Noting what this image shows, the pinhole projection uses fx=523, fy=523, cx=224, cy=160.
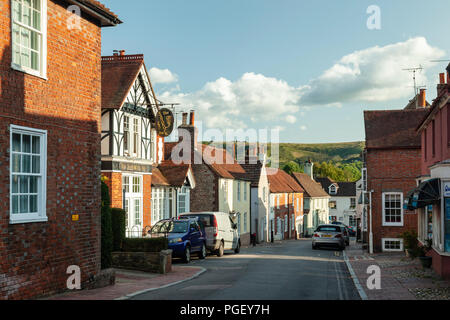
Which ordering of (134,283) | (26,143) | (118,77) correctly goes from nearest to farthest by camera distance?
1. (26,143)
2. (134,283)
3. (118,77)

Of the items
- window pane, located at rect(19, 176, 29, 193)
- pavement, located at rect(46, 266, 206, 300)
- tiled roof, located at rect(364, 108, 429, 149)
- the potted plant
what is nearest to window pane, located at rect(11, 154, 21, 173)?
window pane, located at rect(19, 176, 29, 193)

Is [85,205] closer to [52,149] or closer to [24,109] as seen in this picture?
[52,149]

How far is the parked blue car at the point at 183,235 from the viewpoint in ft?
70.9

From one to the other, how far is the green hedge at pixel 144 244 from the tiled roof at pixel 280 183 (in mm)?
35786

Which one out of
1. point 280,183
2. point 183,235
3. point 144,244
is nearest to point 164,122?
point 183,235

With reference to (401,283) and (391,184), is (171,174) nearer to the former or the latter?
(391,184)

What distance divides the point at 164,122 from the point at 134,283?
14.6 m

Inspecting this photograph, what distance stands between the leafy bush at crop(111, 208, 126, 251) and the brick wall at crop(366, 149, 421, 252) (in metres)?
15.7

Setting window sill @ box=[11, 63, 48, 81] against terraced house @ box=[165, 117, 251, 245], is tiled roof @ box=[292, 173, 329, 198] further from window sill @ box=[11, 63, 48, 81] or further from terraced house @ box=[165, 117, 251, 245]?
window sill @ box=[11, 63, 48, 81]

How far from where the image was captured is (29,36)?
1173 centimetres

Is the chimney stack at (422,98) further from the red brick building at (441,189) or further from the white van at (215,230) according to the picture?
the red brick building at (441,189)

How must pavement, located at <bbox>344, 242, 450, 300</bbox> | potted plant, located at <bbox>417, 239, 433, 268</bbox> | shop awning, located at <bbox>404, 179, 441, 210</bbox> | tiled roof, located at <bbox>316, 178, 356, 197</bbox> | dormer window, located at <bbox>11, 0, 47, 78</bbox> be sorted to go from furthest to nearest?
tiled roof, located at <bbox>316, 178, 356, 197</bbox> → potted plant, located at <bbox>417, 239, 433, 268</bbox> → shop awning, located at <bbox>404, 179, 441, 210</bbox> → pavement, located at <bbox>344, 242, 450, 300</bbox> → dormer window, located at <bbox>11, 0, 47, 78</bbox>

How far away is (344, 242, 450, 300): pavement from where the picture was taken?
42.6 ft

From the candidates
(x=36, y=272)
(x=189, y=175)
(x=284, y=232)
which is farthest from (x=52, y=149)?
(x=284, y=232)
